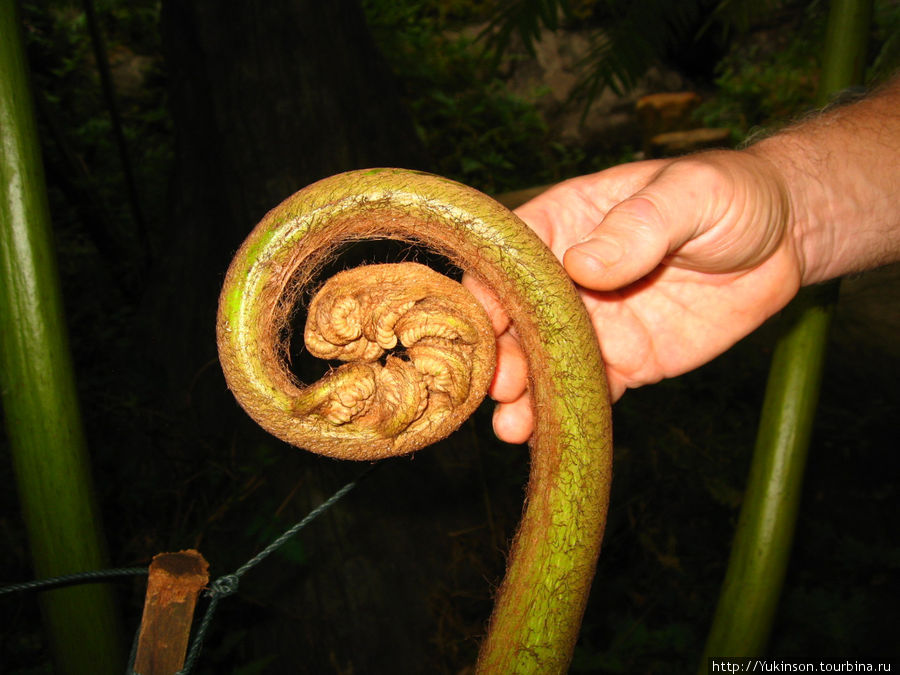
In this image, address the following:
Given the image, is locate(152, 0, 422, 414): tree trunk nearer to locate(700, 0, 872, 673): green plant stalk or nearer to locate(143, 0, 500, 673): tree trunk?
locate(143, 0, 500, 673): tree trunk

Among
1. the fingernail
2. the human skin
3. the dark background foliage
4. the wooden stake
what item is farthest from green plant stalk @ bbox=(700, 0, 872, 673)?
the wooden stake

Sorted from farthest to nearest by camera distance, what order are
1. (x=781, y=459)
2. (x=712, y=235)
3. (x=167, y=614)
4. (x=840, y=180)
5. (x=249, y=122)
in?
1. (x=249, y=122)
2. (x=781, y=459)
3. (x=840, y=180)
4. (x=712, y=235)
5. (x=167, y=614)

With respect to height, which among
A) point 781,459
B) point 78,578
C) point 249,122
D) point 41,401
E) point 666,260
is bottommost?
point 781,459

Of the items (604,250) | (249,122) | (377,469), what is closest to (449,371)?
(604,250)

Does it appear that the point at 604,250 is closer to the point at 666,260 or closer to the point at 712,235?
the point at 712,235

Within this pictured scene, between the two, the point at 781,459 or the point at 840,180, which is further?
the point at 781,459

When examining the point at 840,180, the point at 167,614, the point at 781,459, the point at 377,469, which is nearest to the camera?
the point at 167,614

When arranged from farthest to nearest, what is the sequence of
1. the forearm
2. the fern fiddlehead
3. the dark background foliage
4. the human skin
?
the dark background foliage < the forearm < the human skin < the fern fiddlehead

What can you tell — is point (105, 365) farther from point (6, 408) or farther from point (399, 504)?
point (6, 408)

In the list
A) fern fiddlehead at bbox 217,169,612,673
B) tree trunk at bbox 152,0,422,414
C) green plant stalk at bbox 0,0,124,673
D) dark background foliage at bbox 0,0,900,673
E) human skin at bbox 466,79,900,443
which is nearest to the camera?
fern fiddlehead at bbox 217,169,612,673
